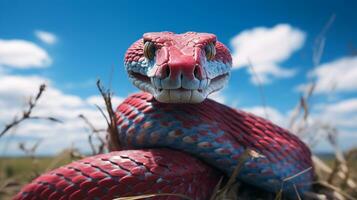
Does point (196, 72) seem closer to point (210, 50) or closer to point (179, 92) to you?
point (179, 92)

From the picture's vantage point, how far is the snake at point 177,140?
7.70 feet

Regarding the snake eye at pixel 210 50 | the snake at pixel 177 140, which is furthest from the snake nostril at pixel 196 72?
the snake eye at pixel 210 50

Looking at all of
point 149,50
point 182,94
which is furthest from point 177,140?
point 149,50

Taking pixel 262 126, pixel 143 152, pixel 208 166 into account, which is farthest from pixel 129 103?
pixel 262 126

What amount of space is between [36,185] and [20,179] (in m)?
3.30

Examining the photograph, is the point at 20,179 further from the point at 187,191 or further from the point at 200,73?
the point at 200,73

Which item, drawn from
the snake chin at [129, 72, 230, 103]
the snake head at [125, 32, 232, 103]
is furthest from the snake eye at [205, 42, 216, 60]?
the snake chin at [129, 72, 230, 103]

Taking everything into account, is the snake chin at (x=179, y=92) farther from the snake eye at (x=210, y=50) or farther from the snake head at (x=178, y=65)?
the snake eye at (x=210, y=50)

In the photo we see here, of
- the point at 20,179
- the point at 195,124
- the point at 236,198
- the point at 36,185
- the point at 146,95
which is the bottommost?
the point at 20,179

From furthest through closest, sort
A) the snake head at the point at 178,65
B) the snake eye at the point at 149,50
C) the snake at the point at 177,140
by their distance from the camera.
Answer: the snake eye at the point at 149,50 < the snake at the point at 177,140 < the snake head at the point at 178,65

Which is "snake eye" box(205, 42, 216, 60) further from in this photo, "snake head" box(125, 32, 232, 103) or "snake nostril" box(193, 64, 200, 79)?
"snake nostril" box(193, 64, 200, 79)

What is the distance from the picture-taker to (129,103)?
9.76 feet

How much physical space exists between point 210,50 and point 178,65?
21.0 inches

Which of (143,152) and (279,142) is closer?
(143,152)
